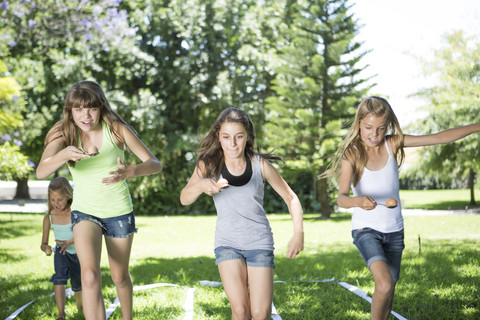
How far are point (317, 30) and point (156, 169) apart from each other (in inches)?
611

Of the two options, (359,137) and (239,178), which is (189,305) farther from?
(359,137)

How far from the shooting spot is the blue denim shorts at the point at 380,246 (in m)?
3.75

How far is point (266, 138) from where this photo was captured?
20250 mm

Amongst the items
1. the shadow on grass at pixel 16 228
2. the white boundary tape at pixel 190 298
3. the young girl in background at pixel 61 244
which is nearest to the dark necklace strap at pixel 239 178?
the white boundary tape at pixel 190 298

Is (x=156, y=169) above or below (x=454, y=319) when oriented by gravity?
Answer: above

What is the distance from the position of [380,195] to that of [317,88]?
14635mm

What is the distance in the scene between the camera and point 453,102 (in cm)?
2055

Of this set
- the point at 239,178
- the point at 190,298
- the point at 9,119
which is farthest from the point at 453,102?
the point at 239,178

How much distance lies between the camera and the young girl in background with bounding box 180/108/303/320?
348 centimetres

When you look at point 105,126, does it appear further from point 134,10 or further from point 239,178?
point 134,10

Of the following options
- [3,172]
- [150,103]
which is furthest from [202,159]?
[150,103]

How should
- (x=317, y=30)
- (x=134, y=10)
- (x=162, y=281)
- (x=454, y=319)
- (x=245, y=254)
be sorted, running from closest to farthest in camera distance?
(x=245, y=254)
(x=454, y=319)
(x=162, y=281)
(x=317, y=30)
(x=134, y=10)

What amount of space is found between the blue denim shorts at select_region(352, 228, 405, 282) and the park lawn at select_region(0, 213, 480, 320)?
1.09 m

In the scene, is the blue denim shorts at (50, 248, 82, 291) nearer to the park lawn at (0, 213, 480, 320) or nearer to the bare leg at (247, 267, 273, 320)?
the park lawn at (0, 213, 480, 320)
